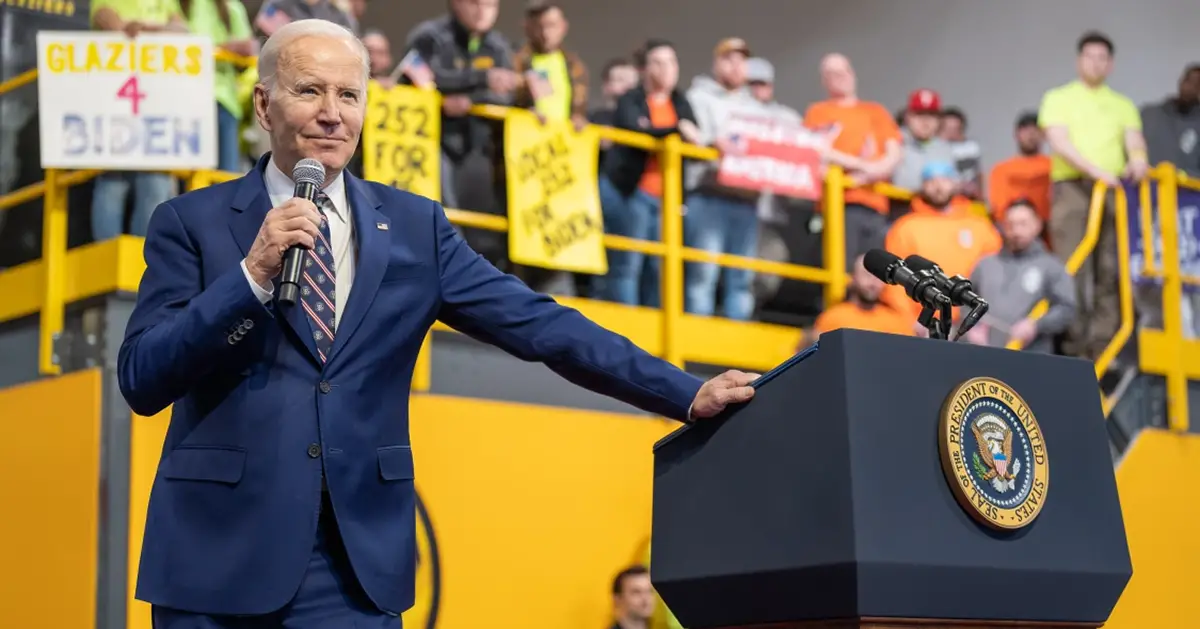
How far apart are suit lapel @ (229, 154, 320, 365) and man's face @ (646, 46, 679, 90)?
495 cm

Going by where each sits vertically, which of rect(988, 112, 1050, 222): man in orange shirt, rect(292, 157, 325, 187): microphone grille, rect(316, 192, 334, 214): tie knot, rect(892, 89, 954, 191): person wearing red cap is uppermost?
rect(892, 89, 954, 191): person wearing red cap

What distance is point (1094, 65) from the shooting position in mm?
8344

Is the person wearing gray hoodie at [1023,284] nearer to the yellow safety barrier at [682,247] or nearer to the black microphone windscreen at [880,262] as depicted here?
the yellow safety barrier at [682,247]

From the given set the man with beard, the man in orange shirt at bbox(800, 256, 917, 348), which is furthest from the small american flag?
the man with beard

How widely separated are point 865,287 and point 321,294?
197 inches

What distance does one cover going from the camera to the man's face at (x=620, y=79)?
7529mm

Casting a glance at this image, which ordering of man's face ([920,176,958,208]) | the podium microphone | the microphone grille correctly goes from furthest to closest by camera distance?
1. man's face ([920,176,958,208])
2. the podium microphone
3. the microphone grille

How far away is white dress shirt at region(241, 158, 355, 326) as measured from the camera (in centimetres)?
219

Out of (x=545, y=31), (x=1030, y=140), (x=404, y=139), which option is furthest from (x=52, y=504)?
(x=1030, y=140)

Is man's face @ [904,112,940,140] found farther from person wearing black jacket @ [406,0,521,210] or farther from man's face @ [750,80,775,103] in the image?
person wearing black jacket @ [406,0,521,210]

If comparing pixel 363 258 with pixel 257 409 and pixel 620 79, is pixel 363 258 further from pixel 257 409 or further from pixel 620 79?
pixel 620 79

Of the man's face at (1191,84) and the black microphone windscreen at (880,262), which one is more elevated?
the man's face at (1191,84)

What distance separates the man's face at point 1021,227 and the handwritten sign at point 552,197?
2249mm

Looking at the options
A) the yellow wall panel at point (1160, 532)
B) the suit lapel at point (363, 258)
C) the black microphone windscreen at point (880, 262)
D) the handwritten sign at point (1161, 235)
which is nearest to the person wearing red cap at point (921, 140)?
the handwritten sign at point (1161, 235)
